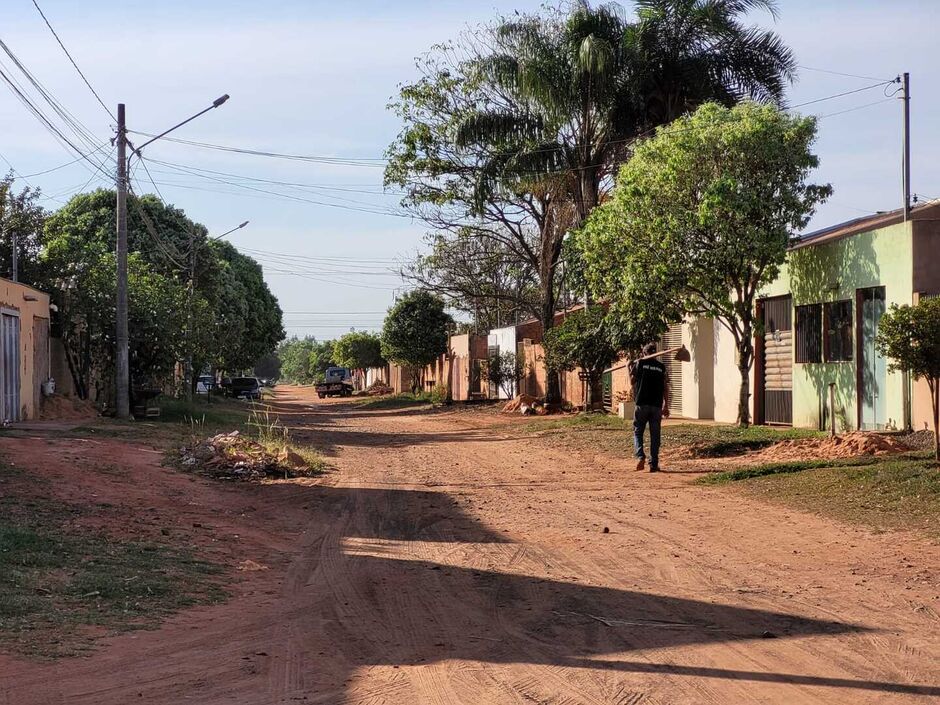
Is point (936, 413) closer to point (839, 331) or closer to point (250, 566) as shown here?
point (839, 331)

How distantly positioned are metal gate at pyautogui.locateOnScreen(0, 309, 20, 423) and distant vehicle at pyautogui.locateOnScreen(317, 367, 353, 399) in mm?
49204

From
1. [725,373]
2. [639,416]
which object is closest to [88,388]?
[725,373]

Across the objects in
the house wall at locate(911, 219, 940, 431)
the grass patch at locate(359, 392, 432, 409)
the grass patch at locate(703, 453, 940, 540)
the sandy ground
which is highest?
the house wall at locate(911, 219, 940, 431)

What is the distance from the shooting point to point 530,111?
31.0 meters

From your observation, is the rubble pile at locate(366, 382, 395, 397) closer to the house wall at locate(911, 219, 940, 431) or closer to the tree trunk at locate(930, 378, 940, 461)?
the house wall at locate(911, 219, 940, 431)

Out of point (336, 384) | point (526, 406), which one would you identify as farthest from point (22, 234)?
point (336, 384)

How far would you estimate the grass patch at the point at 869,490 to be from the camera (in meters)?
11.6

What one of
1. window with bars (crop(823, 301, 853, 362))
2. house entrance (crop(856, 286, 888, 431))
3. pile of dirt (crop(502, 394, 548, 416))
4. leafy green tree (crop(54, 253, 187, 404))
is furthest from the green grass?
leafy green tree (crop(54, 253, 187, 404))

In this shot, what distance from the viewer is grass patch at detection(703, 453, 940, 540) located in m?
11.6

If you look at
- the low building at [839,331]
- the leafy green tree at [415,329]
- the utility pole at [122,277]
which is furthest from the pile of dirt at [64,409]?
the leafy green tree at [415,329]

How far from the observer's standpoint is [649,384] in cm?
1712

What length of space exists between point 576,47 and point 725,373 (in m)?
9.44

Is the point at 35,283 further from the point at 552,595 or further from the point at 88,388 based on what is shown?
the point at 552,595

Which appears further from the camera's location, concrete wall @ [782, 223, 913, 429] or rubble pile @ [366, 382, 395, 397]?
rubble pile @ [366, 382, 395, 397]
